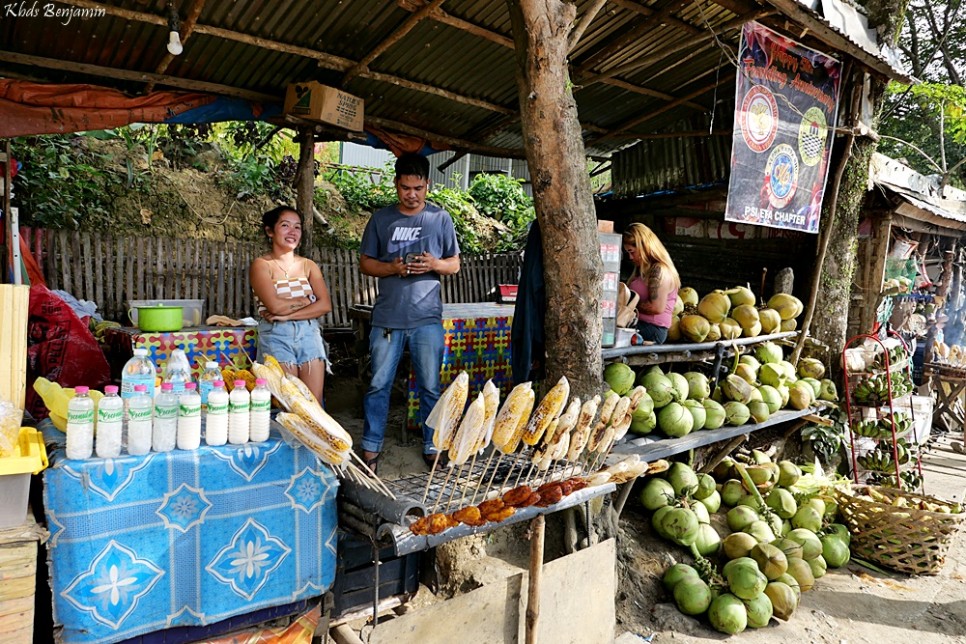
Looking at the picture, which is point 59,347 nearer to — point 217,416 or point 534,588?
point 217,416

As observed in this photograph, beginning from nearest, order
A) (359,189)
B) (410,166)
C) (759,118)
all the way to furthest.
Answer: (410,166) < (759,118) < (359,189)

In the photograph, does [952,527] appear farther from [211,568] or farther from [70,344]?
[70,344]

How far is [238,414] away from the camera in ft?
7.77

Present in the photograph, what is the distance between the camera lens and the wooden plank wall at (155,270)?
6.43m

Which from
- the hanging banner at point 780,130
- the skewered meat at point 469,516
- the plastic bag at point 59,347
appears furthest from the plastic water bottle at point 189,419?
the hanging banner at point 780,130

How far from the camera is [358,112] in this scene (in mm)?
5984

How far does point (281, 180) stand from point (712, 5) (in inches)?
343

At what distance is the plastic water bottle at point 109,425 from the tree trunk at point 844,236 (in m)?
6.64

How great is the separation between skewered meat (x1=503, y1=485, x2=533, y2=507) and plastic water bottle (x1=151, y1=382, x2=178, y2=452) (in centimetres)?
138

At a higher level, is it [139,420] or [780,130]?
[780,130]

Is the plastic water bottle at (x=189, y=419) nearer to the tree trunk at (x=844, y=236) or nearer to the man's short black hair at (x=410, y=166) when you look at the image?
the man's short black hair at (x=410, y=166)

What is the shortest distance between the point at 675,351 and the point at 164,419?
3.81 metres

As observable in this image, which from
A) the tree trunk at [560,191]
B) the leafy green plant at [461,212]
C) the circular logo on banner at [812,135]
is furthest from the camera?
the leafy green plant at [461,212]

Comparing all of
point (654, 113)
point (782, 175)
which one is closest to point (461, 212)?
point (654, 113)
